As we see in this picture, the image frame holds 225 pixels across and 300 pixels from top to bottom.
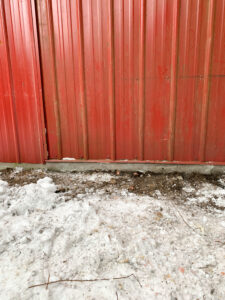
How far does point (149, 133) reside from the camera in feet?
11.5

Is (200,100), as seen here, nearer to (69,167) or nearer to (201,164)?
(201,164)

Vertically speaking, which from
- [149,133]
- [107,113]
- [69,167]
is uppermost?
[107,113]

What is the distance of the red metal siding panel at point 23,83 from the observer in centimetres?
331

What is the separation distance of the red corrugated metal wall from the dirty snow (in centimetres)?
87

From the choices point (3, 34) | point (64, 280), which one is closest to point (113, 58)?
point (3, 34)

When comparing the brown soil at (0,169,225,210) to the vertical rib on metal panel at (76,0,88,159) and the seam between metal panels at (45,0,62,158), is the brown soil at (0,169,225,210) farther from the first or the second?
the vertical rib on metal panel at (76,0,88,159)

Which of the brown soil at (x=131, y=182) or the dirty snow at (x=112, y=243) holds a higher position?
the dirty snow at (x=112, y=243)

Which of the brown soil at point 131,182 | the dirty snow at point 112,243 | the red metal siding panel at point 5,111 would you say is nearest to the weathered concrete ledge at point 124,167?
the brown soil at point 131,182

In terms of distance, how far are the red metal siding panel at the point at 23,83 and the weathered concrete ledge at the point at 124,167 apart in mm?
155

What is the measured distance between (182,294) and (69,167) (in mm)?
2587

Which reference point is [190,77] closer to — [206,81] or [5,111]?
[206,81]

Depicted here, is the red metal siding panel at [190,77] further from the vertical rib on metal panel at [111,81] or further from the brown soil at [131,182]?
the vertical rib on metal panel at [111,81]

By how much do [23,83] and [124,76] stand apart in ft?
5.03

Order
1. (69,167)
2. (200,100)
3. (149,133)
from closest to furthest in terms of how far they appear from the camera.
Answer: (200,100)
(149,133)
(69,167)
